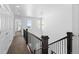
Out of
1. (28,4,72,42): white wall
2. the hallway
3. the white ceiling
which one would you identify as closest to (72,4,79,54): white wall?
(28,4,72,42): white wall

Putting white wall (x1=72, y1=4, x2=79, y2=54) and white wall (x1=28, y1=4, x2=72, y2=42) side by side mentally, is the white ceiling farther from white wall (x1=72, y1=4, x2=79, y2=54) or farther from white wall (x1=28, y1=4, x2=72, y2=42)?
white wall (x1=72, y1=4, x2=79, y2=54)

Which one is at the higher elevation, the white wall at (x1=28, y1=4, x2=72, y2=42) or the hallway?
the white wall at (x1=28, y1=4, x2=72, y2=42)

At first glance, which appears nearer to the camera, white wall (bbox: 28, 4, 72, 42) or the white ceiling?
the white ceiling

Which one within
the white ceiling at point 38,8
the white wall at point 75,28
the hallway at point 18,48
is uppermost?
the white ceiling at point 38,8

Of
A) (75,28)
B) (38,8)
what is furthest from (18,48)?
(75,28)

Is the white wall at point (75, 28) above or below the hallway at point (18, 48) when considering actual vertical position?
above

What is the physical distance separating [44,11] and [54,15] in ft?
1.35

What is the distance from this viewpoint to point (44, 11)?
321 centimetres

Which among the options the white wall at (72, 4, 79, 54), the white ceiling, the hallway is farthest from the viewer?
the hallway

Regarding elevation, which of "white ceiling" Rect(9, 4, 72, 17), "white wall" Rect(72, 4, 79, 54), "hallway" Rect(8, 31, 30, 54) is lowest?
"hallway" Rect(8, 31, 30, 54)

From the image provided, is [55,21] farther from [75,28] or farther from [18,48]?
[18,48]

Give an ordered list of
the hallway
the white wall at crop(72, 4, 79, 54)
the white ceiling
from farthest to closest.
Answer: the hallway < the white ceiling < the white wall at crop(72, 4, 79, 54)

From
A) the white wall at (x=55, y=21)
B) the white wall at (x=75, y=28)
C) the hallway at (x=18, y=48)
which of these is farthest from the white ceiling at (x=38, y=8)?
the hallway at (x=18, y=48)

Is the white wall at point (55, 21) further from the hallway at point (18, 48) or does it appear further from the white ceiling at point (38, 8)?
the hallway at point (18, 48)
